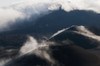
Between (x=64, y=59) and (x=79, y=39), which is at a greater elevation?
(x=79, y=39)

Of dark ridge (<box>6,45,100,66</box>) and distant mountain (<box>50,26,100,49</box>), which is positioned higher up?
distant mountain (<box>50,26,100,49</box>)

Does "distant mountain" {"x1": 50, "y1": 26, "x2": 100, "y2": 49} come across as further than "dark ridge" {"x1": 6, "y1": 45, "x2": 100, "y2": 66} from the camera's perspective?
Yes

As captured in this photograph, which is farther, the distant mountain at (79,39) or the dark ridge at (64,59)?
the distant mountain at (79,39)

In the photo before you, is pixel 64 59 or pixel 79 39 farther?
pixel 79 39

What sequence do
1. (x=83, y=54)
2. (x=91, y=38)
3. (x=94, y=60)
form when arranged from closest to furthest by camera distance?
(x=94, y=60) < (x=83, y=54) < (x=91, y=38)

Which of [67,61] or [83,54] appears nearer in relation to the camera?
[67,61]

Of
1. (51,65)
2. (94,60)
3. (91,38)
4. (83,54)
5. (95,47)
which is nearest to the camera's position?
(51,65)

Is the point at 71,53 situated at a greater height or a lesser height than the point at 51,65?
greater

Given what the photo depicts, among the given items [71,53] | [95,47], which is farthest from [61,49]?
[95,47]

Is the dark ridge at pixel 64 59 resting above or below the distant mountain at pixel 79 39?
below

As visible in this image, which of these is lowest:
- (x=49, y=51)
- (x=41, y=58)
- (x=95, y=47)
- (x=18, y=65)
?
(x=18, y=65)

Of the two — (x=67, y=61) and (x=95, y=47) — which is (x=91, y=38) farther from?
(x=67, y=61)
